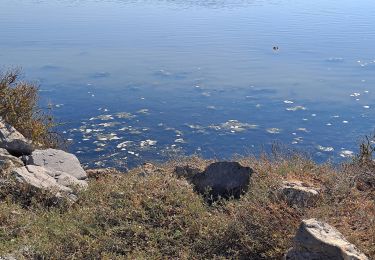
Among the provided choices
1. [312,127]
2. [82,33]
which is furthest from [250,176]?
[82,33]

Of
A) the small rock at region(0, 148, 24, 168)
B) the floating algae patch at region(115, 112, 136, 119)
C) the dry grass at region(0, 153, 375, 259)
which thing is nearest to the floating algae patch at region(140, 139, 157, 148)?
the floating algae patch at region(115, 112, 136, 119)

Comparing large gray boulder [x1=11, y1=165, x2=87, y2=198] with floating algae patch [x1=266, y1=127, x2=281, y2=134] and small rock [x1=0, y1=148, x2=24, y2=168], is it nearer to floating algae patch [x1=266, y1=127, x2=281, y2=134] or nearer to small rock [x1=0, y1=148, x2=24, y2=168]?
small rock [x1=0, y1=148, x2=24, y2=168]

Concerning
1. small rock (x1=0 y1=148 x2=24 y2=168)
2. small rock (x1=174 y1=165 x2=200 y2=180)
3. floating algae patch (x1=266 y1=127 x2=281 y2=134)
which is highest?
small rock (x1=0 y1=148 x2=24 y2=168)

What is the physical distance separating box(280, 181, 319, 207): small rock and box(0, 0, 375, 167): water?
1088 cm

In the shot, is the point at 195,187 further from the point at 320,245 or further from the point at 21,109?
the point at 21,109

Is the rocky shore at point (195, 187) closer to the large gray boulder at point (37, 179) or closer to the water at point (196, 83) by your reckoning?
the large gray boulder at point (37, 179)

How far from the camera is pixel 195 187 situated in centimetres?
981

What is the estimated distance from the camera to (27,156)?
11914mm

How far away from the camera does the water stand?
71.4 ft

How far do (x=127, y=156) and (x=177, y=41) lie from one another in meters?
23.2

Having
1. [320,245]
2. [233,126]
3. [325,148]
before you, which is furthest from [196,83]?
[320,245]

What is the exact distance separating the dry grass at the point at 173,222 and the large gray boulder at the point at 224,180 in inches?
12.0

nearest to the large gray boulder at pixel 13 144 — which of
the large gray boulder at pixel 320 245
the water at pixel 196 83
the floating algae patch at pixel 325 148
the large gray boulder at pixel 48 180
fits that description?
the large gray boulder at pixel 48 180

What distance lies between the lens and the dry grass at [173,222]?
740 centimetres
